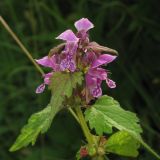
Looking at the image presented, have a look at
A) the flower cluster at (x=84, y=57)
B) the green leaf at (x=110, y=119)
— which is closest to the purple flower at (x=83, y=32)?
the flower cluster at (x=84, y=57)

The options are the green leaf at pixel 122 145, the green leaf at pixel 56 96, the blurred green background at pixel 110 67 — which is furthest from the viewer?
the blurred green background at pixel 110 67

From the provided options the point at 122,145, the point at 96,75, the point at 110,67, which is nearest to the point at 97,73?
the point at 96,75

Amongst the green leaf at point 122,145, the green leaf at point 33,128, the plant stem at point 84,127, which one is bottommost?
the green leaf at point 122,145

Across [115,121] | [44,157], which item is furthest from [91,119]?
[44,157]

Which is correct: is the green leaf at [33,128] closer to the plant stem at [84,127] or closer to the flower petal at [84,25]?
the plant stem at [84,127]

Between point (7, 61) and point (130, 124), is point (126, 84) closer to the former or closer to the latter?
point (7, 61)

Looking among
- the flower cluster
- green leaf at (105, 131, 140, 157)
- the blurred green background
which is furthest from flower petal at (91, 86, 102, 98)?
the blurred green background

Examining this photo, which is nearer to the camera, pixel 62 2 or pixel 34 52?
pixel 34 52
